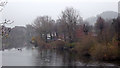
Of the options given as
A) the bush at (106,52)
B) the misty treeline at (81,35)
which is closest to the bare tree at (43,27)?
the misty treeline at (81,35)

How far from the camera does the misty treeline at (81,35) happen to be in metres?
18.6

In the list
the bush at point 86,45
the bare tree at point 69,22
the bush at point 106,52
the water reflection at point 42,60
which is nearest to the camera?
the water reflection at point 42,60

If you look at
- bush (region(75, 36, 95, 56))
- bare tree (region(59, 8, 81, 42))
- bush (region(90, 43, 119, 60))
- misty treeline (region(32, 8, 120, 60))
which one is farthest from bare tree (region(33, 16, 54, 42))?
bush (region(90, 43, 119, 60))

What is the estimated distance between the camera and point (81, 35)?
27.4 m

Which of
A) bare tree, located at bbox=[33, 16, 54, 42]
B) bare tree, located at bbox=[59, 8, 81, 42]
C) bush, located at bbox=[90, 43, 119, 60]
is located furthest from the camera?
bare tree, located at bbox=[33, 16, 54, 42]

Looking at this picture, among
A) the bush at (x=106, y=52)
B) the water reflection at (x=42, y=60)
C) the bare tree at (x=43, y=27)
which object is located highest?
the bare tree at (x=43, y=27)

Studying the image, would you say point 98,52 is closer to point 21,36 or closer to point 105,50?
point 105,50

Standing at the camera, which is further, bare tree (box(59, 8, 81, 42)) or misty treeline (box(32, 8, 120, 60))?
→ bare tree (box(59, 8, 81, 42))

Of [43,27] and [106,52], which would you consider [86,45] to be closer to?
[106,52]

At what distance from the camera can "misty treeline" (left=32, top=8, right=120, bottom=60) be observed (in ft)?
61.2

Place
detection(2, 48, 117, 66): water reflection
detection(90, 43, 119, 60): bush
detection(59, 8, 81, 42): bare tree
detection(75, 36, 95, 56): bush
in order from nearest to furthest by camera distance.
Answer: detection(2, 48, 117, 66): water reflection
detection(90, 43, 119, 60): bush
detection(75, 36, 95, 56): bush
detection(59, 8, 81, 42): bare tree

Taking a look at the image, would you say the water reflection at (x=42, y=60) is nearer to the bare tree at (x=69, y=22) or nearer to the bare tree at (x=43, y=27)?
the bare tree at (x=69, y=22)

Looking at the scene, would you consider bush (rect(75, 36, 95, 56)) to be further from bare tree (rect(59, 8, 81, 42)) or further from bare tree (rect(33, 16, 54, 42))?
bare tree (rect(33, 16, 54, 42))

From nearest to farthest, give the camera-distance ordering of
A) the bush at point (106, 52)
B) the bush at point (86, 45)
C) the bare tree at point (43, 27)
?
the bush at point (106, 52), the bush at point (86, 45), the bare tree at point (43, 27)
